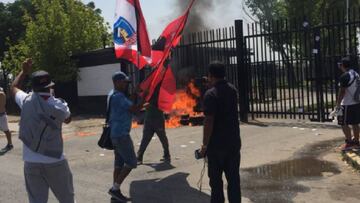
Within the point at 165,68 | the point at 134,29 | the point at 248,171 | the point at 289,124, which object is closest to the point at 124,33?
the point at 134,29

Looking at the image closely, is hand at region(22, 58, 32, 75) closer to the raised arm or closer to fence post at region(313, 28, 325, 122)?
the raised arm

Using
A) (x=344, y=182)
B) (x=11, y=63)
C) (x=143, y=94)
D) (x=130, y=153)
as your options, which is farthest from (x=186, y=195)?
(x=11, y=63)

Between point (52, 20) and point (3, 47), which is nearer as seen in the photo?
point (52, 20)

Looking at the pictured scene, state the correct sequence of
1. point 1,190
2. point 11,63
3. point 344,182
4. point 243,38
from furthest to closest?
point 11,63 → point 243,38 → point 1,190 → point 344,182

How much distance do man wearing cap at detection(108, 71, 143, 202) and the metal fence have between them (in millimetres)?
6820

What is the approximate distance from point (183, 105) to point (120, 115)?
865cm

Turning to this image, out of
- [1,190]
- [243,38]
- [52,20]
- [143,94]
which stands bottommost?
[1,190]

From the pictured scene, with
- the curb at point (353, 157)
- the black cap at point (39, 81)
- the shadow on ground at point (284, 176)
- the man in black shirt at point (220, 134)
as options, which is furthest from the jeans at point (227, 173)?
the curb at point (353, 157)

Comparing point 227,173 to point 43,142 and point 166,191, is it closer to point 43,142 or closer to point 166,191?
point 166,191

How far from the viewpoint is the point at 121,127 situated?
6520mm

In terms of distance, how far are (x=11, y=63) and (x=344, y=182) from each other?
72.9 feet

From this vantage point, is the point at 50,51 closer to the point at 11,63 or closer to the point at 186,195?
the point at 11,63

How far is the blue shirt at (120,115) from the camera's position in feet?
21.4

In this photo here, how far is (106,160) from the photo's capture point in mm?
9656
